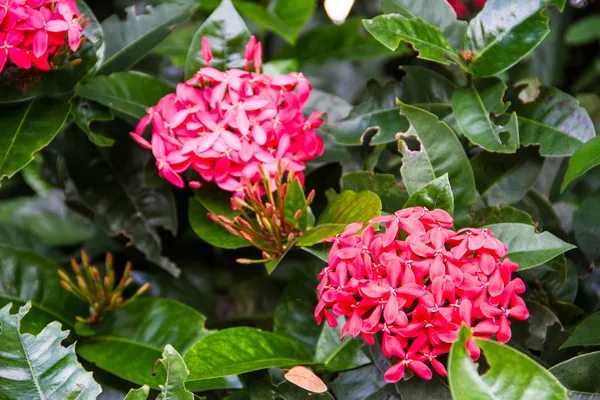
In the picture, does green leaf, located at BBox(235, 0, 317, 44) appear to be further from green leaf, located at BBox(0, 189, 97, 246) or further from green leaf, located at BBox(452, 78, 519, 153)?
green leaf, located at BBox(0, 189, 97, 246)

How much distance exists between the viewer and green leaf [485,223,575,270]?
931 millimetres

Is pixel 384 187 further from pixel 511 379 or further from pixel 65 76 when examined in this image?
pixel 65 76

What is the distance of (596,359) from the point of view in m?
0.93

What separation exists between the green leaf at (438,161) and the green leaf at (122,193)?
1.63 feet

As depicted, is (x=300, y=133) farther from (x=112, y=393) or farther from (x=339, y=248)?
(x=112, y=393)

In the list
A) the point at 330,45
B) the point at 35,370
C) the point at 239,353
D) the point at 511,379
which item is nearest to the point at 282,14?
the point at 330,45

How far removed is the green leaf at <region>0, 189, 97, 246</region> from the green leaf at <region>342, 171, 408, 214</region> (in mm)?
999

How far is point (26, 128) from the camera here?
1139mm

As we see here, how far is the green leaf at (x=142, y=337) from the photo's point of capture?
3.57ft

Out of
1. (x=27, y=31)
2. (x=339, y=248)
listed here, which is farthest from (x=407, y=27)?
(x=27, y=31)

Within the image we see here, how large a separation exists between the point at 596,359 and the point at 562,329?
126 millimetres

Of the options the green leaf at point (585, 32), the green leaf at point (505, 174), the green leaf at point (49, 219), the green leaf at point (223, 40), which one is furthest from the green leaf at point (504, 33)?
the green leaf at point (49, 219)

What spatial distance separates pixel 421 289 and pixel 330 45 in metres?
1.15

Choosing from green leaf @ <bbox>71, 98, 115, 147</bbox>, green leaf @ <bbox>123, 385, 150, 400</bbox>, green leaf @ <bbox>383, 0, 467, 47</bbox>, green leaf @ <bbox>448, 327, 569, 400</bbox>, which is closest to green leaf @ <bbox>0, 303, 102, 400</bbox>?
green leaf @ <bbox>123, 385, 150, 400</bbox>
